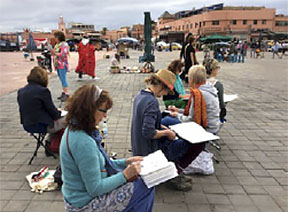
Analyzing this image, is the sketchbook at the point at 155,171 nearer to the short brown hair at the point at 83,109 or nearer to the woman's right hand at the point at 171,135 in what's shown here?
the short brown hair at the point at 83,109

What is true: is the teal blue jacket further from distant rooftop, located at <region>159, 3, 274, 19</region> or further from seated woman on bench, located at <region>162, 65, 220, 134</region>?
distant rooftop, located at <region>159, 3, 274, 19</region>

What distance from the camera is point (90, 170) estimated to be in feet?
5.40

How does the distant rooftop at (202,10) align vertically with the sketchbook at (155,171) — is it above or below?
above

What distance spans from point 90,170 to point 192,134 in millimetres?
1369

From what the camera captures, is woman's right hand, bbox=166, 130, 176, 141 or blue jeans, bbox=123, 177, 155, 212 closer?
blue jeans, bbox=123, 177, 155, 212

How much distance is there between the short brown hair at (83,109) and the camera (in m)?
1.70

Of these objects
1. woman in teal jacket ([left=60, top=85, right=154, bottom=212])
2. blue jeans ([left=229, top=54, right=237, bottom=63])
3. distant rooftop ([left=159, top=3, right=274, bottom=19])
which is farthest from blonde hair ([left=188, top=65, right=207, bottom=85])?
distant rooftop ([left=159, top=3, right=274, bottom=19])

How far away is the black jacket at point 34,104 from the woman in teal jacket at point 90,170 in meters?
1.86

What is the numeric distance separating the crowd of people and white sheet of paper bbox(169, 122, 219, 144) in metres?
0.12

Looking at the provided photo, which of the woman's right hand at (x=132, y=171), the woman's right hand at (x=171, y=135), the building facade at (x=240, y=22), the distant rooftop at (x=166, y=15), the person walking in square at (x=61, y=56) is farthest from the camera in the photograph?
the distant rooftop at (x=166, y=15)

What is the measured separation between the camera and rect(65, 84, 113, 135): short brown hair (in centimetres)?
170

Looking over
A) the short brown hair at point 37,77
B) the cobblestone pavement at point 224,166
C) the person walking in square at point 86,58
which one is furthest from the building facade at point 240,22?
the short brown hair at point 37,77

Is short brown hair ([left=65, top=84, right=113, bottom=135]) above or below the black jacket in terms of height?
above

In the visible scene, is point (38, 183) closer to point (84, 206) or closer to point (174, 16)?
point (84, 206)
